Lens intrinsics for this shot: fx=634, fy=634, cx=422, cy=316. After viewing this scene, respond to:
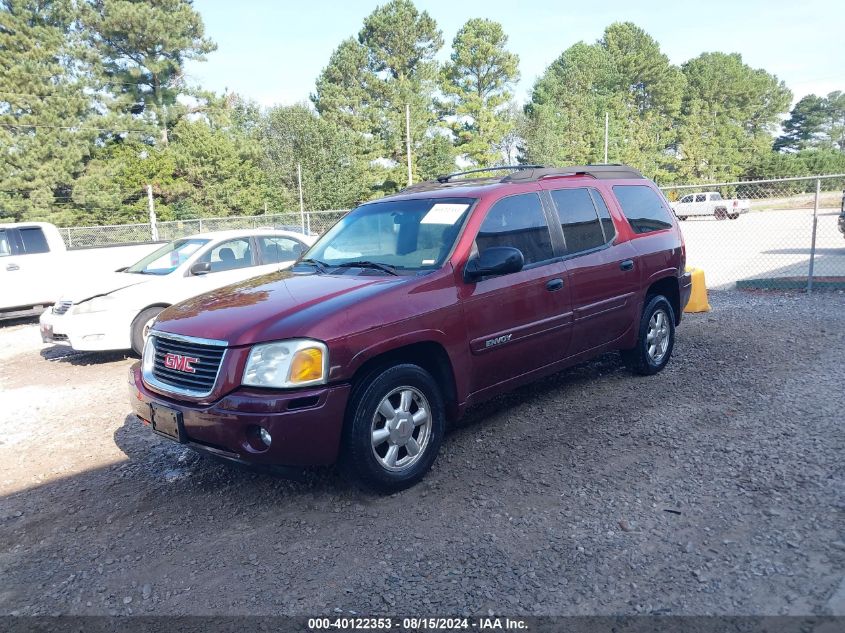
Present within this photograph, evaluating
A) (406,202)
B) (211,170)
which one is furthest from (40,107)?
(406,202)

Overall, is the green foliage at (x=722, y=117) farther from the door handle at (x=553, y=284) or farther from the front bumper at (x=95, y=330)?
the door handle at (x=553, y=284)

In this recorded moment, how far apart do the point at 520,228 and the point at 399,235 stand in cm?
91

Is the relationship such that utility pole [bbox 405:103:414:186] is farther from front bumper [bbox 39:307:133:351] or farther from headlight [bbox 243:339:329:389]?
headlight [bbox 243:339:329:389]

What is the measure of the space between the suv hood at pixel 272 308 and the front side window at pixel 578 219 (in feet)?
5.54

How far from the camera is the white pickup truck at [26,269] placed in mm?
11039

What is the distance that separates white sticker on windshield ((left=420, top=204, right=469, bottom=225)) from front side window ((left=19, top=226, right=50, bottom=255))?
381 inches

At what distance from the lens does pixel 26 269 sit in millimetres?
11148

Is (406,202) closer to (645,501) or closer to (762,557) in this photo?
(645,501)

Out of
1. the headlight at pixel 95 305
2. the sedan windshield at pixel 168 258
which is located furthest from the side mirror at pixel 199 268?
the headlight at pixel 95 305

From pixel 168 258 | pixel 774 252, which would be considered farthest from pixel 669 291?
pixel 774 252

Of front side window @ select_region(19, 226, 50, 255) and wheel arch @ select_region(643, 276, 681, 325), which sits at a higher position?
front side window @ select_region(19, 226, 50, 255)

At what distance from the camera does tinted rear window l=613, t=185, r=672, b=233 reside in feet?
19.1

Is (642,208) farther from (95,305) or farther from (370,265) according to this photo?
(95,305)

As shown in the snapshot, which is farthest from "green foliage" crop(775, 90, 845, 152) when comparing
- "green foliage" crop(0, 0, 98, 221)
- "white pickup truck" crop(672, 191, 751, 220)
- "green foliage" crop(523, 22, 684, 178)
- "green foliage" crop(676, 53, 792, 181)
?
"green foliage" crop(0, 0, 98, 221)
